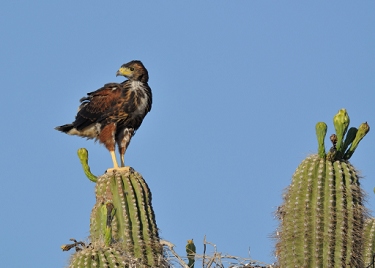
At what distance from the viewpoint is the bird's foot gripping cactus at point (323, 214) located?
26.1ft

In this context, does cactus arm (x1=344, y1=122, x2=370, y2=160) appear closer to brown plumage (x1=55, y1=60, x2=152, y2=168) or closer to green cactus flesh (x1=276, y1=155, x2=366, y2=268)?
green cactus flesh (x1=276, y1=155, x2=366, y2=268)

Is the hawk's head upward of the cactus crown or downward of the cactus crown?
upward

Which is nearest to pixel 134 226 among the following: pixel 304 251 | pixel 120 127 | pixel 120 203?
pixel 120 203

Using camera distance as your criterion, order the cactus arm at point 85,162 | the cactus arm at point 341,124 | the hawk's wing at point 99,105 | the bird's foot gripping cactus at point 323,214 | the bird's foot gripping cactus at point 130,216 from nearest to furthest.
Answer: the bird's foot gripping cactus at point 323,214 → the cactus arm at point 341,124 → the bird's foot gripping cactus at point 130,216 → the cactus arm at point 85,162 → the hawk's wing at point 99,105

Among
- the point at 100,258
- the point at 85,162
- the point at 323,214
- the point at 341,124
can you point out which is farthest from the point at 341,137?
the point at 85,162

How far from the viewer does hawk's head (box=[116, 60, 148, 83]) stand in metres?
13.2

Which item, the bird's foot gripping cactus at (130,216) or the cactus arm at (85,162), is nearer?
the bird's foot gripping cactus at (130,216)

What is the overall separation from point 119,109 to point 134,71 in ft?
1.81

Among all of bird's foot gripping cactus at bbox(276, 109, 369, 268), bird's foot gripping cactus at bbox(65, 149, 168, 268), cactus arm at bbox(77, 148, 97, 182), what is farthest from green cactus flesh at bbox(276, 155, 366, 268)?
cactus arm at bbox(77, 148, 97, 182)

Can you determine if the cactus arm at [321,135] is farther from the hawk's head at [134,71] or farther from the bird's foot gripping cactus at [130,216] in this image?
the hawk's head at [134,71]

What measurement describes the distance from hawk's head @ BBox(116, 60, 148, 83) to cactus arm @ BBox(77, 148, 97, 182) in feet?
8.38

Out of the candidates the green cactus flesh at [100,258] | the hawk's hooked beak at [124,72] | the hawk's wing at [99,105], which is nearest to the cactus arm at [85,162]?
the hawk's wing at [99,105]

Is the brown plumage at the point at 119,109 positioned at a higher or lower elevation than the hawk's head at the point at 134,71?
lower

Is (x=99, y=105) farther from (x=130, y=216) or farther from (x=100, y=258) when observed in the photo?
(x=100, y=258)
